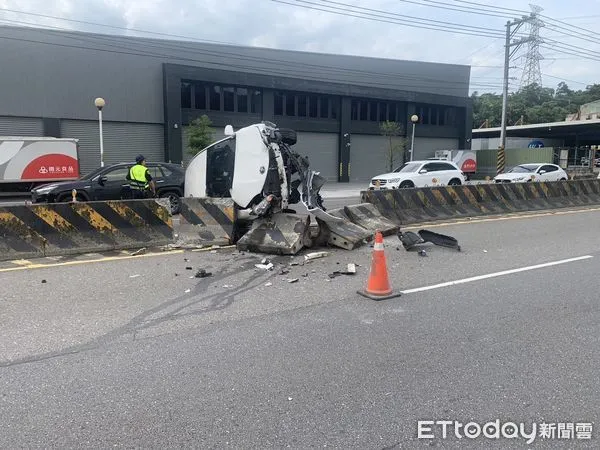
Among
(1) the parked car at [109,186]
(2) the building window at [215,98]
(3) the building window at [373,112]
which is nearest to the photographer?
(1) the parked car at [109,186]

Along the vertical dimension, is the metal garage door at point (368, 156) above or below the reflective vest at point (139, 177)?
above

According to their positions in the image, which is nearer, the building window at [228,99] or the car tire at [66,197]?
the car tire at [66,197]

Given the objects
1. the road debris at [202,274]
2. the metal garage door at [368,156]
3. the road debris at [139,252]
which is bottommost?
the road debris at [202,274]

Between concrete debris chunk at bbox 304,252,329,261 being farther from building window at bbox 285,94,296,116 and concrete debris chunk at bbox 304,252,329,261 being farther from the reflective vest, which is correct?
building window at bbox 285,94,296,116

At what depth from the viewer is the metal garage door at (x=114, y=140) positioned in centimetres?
3006

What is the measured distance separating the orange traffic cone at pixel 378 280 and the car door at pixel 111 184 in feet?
32.8

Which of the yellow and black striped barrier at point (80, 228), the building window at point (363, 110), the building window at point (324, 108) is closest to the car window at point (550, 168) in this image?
the building window at point (363, 110)

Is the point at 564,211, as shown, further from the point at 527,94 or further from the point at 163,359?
the point at 527,94

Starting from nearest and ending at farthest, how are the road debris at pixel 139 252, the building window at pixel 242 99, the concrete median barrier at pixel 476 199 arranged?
the road debris at pixel 139 252 → the concrete median barrier at pixel 476 199 → the building window at pixel 242 99

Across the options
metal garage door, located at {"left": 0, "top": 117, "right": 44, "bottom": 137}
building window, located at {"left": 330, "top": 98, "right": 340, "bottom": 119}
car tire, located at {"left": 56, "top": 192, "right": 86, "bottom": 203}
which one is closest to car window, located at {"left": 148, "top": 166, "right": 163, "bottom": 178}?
car tire, located at {"left": 56, "top": 192, "right": 86, "bottom": 203}

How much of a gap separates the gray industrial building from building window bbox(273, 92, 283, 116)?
75 millimetres

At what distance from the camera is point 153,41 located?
31.6 metres

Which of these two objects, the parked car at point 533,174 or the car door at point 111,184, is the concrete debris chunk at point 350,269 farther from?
the parked car at point 533,174

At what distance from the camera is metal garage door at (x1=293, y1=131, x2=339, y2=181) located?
3838cm
